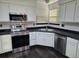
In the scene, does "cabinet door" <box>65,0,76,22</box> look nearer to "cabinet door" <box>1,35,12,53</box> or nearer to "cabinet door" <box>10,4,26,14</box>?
"cabinet door" <box>10,4,26,14</box>

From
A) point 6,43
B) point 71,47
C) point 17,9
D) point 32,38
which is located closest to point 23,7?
point 17,9

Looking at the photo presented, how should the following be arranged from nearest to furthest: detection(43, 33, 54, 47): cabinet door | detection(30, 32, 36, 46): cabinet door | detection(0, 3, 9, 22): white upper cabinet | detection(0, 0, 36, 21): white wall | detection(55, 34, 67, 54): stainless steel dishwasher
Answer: detection(55, 34, 67, 54): stainless steel dishwasher → detection(0, 3, 9, 22): white upper cabinet → detection(0, 0, 36, 21): white wall → detection(43, 33, 54, 47): cabinet door → detection(30, 32, 36, 46): cabinet door

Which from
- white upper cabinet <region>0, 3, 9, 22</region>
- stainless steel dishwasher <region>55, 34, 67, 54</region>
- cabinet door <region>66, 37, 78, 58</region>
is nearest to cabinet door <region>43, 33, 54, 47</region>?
stainless steel dishwasher <region>55, 34, 67, 54</region>

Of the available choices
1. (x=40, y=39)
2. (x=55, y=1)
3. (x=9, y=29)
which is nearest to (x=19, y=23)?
(x=9, y=29)

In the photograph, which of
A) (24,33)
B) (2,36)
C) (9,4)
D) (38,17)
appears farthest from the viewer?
(38,17)

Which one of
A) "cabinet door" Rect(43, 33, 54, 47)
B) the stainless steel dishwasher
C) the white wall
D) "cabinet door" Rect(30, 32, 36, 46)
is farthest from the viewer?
"cabinet door" Rect(30, 32, 36, 46)

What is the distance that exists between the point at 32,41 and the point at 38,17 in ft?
4.65

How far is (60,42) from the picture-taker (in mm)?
2822

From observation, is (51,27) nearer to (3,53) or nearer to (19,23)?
(19,23)

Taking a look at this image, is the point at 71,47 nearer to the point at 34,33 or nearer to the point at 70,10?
the point at 70,10

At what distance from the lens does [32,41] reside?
3.51 metres

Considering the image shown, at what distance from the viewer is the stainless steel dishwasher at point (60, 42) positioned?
264 cm

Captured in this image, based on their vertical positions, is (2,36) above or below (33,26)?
below

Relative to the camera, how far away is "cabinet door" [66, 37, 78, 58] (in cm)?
221
